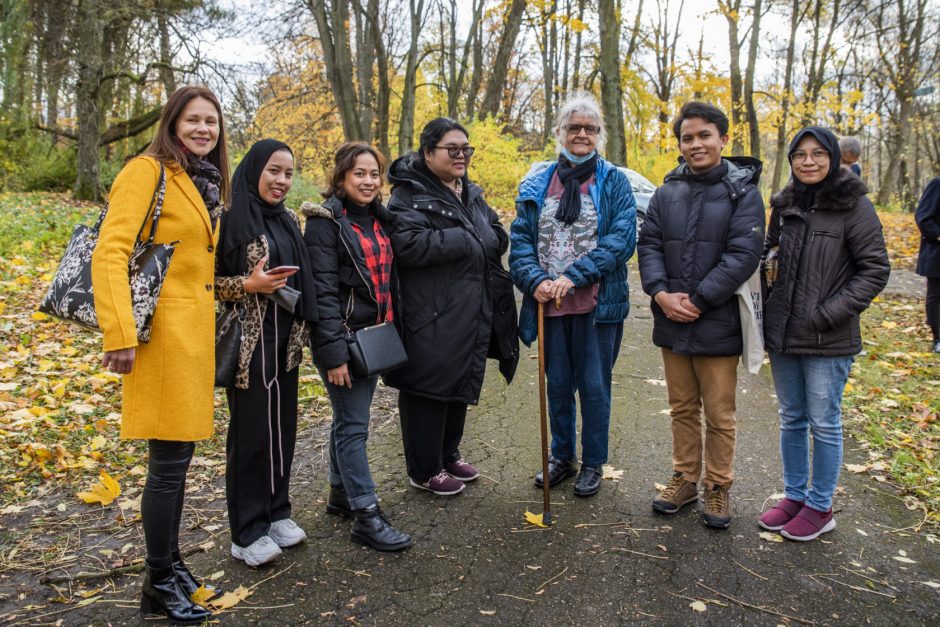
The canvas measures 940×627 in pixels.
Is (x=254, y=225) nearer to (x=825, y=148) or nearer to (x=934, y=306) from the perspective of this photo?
(x=825, y=148)

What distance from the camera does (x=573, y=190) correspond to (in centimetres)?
388

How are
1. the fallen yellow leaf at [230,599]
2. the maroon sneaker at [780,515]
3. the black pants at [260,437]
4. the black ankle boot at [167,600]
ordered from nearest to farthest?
the black ankle boot at [167,600]
the fallen yellow leaf at [230,599]
the black pants at [260,437]
the maroon sneaker at [780,515]

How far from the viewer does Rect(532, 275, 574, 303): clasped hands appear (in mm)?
3732

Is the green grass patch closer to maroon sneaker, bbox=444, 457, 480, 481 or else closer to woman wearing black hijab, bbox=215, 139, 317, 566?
maroon sneaker, bbox=444, 457, 480, 481

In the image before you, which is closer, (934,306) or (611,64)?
(934,306)

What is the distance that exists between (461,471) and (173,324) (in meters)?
2.12

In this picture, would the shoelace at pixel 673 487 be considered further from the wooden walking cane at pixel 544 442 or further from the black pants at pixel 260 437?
the black pants at pixel 260 437

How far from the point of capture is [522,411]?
541 cm

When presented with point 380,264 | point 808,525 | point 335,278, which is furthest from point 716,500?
point 335,278

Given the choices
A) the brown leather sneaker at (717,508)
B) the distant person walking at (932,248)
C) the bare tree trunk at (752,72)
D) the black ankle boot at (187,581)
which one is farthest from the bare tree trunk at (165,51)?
the bare tree trunk at (752,72)

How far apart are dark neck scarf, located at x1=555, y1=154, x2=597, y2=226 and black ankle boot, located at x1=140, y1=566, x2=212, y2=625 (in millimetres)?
2696

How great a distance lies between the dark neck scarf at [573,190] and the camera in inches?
152

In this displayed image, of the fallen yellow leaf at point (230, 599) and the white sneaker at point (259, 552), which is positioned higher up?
the white sneaker at point (259, 552)

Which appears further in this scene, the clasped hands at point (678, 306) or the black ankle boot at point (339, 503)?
the black ankle boot at point (339, 503)
